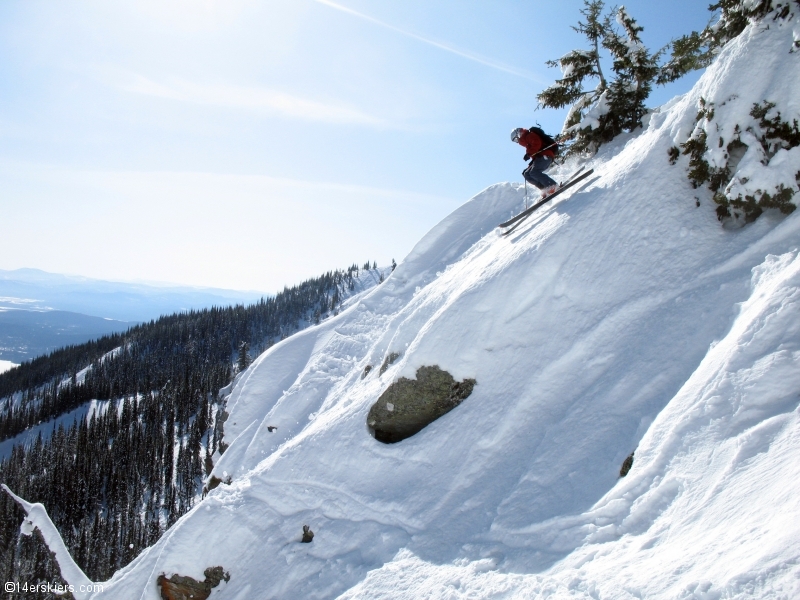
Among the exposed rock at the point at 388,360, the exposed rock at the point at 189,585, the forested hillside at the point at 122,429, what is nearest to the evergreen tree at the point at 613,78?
the exposed rock at the point at 388,360

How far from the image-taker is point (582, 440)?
8.99 metres

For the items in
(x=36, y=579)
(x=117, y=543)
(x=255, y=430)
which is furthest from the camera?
(x=117, y=543)

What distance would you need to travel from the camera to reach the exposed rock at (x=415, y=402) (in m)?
12.3

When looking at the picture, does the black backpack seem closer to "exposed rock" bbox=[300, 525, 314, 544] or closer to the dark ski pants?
the dark ski pants

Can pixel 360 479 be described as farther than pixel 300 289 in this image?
No

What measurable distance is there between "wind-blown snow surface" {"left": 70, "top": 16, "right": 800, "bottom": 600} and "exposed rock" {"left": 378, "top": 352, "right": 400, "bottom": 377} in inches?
13.4

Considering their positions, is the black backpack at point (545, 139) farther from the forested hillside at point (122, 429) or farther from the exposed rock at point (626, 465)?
the forested hillside at point (122, 429)

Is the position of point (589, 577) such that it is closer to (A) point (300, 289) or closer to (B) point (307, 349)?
(B) point (307, 349)

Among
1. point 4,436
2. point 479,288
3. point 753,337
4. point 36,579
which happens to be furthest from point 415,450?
point 4,436

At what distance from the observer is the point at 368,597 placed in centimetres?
812

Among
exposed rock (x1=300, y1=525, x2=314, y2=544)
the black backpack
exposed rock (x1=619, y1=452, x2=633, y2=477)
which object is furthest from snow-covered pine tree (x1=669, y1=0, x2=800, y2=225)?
exposed rock (x1=300, y1=525, x2=314, y2=544)

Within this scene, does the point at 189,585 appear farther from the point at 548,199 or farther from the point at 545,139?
the point at 545,139

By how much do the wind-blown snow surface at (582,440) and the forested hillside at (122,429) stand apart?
39.9 metres

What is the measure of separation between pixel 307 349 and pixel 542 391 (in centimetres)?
1800
